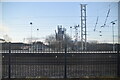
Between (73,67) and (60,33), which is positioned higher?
(60,33)

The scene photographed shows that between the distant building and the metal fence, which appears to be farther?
the distant building

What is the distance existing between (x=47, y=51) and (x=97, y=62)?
1691 millimetres

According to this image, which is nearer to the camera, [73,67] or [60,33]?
[73,67]

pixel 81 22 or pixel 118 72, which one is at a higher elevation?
pixel 81 22

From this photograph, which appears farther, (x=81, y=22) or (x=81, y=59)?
(x=81, y=22)

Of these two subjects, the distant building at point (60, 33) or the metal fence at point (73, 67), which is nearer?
the metal fence at point (73, 67)

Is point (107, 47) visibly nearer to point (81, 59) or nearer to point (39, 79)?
point (81, 59)

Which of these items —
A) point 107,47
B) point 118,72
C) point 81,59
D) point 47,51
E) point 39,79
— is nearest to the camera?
point 39,79

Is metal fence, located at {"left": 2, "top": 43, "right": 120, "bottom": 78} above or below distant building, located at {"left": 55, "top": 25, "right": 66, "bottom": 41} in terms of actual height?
below

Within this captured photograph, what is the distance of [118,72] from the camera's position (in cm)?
406

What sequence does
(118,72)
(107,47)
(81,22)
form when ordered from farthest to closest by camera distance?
(81,22), (107,47), (118,72)

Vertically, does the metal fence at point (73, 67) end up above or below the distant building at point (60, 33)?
below

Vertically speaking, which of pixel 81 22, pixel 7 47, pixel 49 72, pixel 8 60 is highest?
pixel 81 22

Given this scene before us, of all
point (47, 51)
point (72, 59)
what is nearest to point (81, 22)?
point (47, 51)
